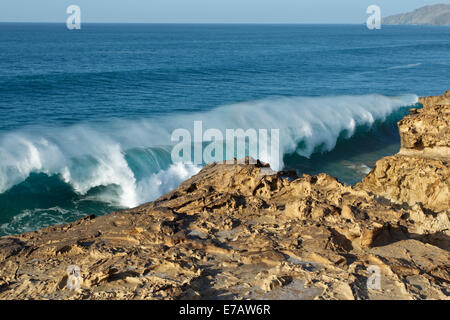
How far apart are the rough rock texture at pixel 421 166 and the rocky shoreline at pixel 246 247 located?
0.06m

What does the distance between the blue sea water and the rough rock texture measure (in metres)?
7.27

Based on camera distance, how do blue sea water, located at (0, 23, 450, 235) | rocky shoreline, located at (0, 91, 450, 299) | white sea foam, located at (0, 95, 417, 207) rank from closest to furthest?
rocky shoreline, located at (0, 91, 450, 299), blue sea water, located at (0, 23, 450, 235), white sea foam, located at (0, 95, 417, 207)

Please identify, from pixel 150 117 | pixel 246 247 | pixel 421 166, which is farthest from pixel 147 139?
pixel 246 247

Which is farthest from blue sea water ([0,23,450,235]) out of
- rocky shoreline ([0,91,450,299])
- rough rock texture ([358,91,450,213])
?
rocky shoreline ([0,91,450,299])

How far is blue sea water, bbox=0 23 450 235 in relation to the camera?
1584 cm

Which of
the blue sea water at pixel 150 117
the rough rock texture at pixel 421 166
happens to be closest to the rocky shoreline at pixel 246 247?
the rough rock texture at pixel 421 166

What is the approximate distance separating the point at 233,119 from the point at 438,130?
52.6 ft

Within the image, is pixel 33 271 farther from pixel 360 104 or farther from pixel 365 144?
pixel 360 104

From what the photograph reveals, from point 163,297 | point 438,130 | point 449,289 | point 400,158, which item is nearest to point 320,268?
point 449,289

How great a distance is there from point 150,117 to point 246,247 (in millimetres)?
19393

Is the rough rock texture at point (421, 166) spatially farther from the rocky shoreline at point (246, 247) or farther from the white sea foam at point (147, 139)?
the white sea foam at point (147, 139)

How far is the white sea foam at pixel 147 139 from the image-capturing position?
16.4 meters

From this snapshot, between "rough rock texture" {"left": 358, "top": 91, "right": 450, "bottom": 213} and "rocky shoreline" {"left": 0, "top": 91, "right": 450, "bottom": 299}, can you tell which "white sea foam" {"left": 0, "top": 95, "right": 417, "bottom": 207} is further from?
"rough rock texture" {"left": 358, "top": 91, "right": 450, "bottom": 213}

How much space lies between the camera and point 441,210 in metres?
8.14
